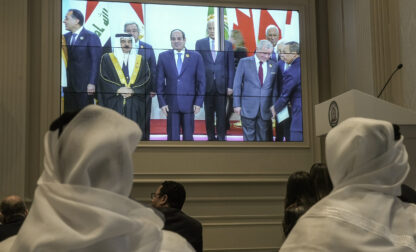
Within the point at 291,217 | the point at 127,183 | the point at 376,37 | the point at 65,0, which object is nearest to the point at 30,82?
the point at 65,0

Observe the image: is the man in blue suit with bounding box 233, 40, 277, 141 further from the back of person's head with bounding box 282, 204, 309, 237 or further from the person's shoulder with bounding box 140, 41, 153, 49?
the back of person's head with bounding box 282, 204, 309, 237

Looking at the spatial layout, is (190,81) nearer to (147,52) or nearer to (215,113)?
(215,113)

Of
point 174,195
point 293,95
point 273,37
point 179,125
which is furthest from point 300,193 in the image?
point 273,37

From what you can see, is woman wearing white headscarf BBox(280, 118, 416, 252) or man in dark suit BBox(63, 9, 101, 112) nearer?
woman wearing white headscarf BBox(280, 118, 416, 252)

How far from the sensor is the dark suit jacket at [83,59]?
745 centimetres

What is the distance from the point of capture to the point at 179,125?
298 inches

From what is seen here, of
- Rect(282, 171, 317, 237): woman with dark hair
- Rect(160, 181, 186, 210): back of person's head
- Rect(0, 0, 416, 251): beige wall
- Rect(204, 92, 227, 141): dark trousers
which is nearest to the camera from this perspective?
Rect(282, 171, 317, 237): woman with dark hair

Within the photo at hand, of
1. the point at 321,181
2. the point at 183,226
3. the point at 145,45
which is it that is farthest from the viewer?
the point at 145,45

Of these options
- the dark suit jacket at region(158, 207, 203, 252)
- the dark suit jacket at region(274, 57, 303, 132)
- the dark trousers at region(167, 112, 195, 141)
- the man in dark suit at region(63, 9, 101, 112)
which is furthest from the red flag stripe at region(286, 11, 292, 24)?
the dark suit jacket at region(158, 207, 203, 252)

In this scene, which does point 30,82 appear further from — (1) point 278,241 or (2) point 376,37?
(2) point 376,37

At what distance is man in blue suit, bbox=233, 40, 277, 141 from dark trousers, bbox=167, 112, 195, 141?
2.50ft

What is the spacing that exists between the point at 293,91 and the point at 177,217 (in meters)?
4.77

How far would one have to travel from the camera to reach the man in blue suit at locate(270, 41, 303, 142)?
7.89 meters

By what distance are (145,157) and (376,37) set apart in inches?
145
